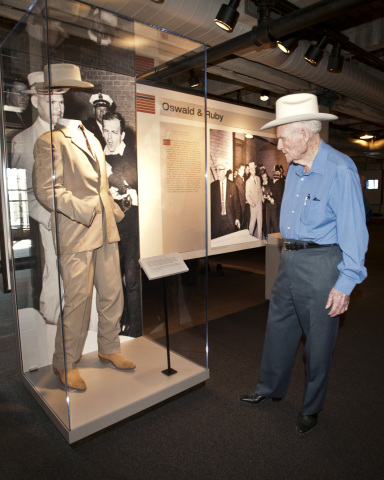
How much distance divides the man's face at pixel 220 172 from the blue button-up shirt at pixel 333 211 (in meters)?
2.25

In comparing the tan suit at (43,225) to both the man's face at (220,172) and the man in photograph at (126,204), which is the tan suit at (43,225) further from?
the man's face at (220,172)

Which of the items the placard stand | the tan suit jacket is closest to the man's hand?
the placard stand

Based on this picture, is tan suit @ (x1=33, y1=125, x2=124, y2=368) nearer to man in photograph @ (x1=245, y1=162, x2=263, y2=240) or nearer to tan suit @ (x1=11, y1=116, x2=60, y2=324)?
tan suit @ (x1=11, y1=116, x2=60, y2=324)

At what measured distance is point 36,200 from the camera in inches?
83.7

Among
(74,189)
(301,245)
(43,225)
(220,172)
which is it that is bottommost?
(301,245)

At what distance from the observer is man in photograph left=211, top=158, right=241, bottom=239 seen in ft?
13.8

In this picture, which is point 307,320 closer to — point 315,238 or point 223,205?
point 315,238

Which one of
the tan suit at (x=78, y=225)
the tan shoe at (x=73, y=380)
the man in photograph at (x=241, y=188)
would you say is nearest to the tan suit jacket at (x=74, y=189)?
the tan suit at (x=78, y=225)

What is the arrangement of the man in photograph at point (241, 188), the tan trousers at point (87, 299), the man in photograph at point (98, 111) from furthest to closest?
1. the man in photograph at point (241, 188)
2. the man in photograph at point (98, 111)
3. the tan trousers at point (87, 299)

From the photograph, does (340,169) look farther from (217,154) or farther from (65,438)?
(217,154)

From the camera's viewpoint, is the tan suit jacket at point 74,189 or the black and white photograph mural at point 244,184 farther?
the black and white photograph mural at point 244,184

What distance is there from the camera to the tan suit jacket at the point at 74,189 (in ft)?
6.23

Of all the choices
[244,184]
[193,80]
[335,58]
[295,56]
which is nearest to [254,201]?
[244,184]

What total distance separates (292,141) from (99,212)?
121 centimetres
